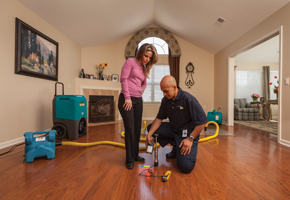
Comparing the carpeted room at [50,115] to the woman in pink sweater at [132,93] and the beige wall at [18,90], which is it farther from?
the woman in pink sweater at [132,93]

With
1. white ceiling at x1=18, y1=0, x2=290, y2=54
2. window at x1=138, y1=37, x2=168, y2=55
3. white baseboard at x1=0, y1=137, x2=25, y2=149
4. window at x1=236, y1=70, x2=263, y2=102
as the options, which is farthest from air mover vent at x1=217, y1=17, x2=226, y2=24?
white baseboard at x1=0, y1=137, x2=25, y2=149

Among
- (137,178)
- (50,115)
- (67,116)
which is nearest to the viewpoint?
(137,178)

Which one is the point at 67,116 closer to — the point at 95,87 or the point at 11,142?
the point at 11,142

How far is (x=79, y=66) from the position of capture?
5.48 meters

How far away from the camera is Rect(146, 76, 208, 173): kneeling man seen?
1708 mm

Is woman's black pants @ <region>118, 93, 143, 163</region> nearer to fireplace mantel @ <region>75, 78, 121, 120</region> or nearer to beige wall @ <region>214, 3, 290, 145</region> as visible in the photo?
beige wall @ <region>214, 3, 290, 145</region>

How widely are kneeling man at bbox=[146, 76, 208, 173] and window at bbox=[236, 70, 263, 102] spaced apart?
6.95 m

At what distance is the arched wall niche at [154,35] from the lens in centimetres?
653

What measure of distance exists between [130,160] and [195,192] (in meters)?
0.71

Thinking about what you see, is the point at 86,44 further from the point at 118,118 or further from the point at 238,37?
the point at 238,37

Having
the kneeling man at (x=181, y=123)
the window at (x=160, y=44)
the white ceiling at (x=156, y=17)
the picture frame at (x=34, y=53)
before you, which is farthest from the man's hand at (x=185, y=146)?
the window at (x=160, y=44)

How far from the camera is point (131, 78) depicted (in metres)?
1.86

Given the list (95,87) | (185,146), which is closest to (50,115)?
(95,87)

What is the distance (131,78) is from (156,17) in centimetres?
480
